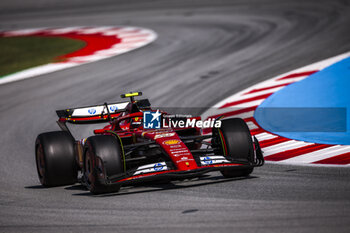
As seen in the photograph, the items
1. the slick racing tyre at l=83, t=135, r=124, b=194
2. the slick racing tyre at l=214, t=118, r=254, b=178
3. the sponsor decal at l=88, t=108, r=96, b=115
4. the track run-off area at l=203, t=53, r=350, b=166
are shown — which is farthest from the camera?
the sponsor decal at l=88, t=108, r=96, b=115

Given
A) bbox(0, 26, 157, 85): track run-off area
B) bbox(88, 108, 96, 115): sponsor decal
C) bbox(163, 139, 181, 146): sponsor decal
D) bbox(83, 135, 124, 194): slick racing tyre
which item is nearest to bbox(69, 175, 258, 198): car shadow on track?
bbox(83, 135, 124, 194): slick racing tyre

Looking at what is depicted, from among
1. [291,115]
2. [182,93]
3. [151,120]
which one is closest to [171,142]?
[151,120]

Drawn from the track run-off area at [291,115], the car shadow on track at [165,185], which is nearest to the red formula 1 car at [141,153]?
the car shadow on track at [165,185]

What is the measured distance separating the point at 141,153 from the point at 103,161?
1067 mm

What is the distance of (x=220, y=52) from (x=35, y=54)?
7.21 m

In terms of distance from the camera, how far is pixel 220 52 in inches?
807

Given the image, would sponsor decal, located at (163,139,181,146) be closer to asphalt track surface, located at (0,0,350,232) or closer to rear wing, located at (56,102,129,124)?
asphalt track surface, located at (0,0,350,232)

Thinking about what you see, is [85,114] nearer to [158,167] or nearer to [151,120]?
[151,120]

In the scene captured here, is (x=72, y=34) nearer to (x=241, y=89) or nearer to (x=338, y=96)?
(x=241, y=89)

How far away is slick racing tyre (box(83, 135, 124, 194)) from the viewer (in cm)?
846

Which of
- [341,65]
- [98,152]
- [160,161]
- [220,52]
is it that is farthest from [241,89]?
[98,152]

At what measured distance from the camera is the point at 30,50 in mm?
24156

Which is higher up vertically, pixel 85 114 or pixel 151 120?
pixel 151 120

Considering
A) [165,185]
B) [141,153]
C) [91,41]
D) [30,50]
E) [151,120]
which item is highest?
[151,120]
